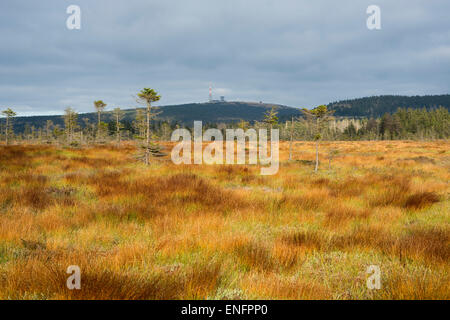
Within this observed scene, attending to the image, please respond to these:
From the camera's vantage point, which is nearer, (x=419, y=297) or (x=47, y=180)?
(x=419, y=297)

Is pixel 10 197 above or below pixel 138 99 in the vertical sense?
below

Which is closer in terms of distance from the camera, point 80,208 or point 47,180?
point 80,208

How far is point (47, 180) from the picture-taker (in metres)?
8.54
